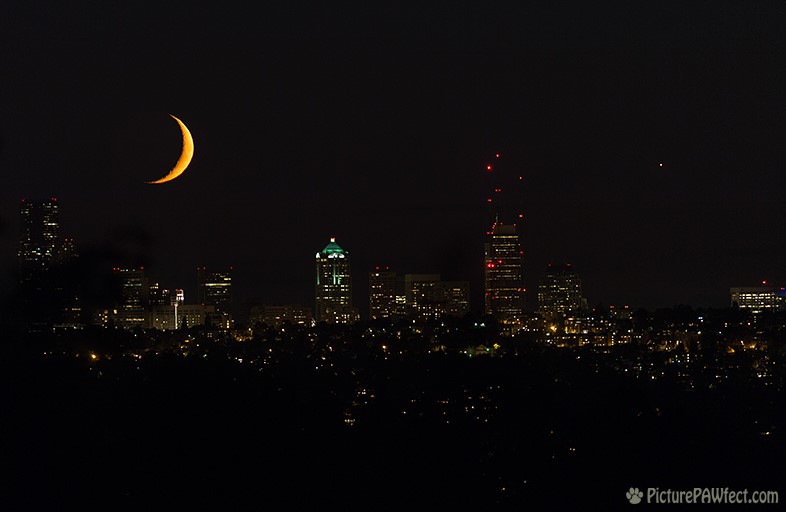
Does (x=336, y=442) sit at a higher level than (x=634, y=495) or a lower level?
higher

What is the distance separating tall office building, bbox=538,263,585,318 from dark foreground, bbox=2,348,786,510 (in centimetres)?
4852

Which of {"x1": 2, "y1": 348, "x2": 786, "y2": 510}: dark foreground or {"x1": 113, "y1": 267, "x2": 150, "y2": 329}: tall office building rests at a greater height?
{"x1": 113, "y1": 267, "x2": 150, "y2": 329}: tall office building

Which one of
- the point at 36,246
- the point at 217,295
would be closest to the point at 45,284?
the point at 36,246

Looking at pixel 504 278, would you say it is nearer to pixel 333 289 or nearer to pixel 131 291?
pixel 333 289

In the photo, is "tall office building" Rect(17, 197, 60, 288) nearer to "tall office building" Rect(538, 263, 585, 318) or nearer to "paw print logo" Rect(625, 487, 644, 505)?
"paw print logo" Rect(625, 487, 644, 505)

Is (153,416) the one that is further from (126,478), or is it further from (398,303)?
(398,303)

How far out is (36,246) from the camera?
41.6 ft

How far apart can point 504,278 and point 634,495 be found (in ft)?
205

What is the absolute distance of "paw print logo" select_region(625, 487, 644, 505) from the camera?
52.6 ft

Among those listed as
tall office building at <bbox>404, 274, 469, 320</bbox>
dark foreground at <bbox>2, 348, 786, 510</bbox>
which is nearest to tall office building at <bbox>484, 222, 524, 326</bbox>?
tall office building at <bbox>404, 274, 469, 320</bbox>

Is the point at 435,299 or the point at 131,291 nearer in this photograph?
the point at 131,291

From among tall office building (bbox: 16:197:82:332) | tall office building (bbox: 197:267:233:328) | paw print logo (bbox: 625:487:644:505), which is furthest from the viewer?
tall office building (bbox: 197:267:233:328)

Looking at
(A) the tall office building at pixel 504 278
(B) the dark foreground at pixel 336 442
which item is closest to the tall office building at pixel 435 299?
(A) the tall office building at pixel 504 278

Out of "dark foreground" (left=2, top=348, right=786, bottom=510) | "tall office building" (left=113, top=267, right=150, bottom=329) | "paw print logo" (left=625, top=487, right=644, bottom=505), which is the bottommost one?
"paw print logo" (left=625, top=487, right=644, bottom=505)
